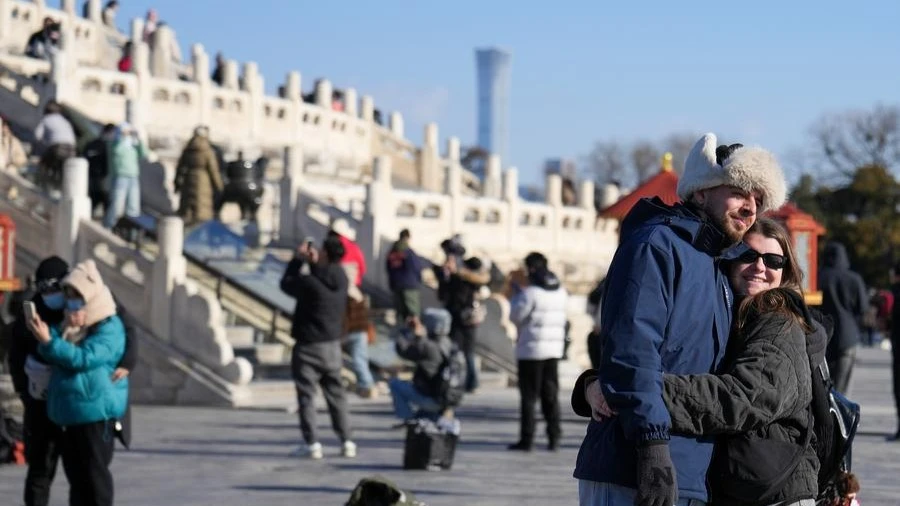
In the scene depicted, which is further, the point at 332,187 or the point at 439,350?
the point at 332,187

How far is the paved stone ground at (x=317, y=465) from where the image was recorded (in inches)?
462

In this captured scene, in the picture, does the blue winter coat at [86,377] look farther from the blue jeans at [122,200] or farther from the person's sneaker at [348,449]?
the blue jeans at [122,200]

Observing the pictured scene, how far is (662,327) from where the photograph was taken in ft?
17.8

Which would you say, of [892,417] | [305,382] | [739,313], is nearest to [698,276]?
[739,313]

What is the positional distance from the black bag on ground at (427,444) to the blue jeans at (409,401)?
0.27 meters

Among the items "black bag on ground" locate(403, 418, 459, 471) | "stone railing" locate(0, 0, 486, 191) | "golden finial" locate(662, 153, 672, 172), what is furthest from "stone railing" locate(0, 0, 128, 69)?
"black bag on ground" locate(403, 418, 459, 471)

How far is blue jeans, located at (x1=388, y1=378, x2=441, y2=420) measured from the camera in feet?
44.4

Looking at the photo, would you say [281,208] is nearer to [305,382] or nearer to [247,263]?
[247,263]

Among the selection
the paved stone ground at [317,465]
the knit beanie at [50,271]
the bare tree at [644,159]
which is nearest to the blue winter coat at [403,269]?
the paved stone ground at [317,465]

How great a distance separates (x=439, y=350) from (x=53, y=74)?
20.0 meters

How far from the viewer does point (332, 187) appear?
30188 mm

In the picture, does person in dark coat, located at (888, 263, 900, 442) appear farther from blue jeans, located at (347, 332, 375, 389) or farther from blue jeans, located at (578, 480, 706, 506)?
Answer: blue jeans, located at (578, 480, 706, 506)

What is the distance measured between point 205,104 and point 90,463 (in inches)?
1119

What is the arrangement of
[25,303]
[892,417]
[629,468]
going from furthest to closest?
1. [892,417]
2. [25,303]
3. [629,468]
